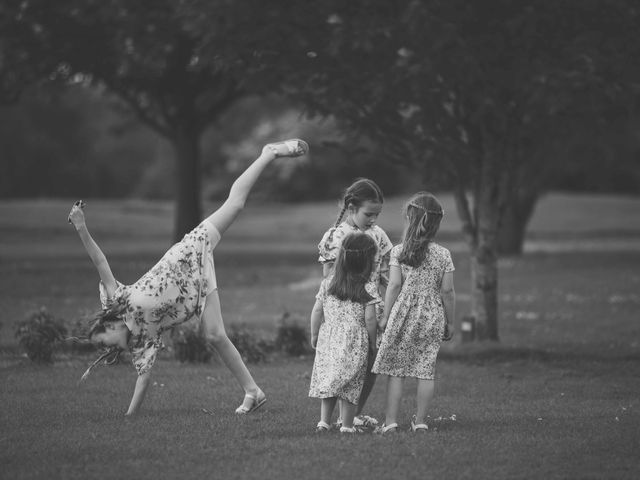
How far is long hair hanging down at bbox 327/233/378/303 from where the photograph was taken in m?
6.69

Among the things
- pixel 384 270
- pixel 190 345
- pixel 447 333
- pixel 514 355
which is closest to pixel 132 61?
pixel 190 345

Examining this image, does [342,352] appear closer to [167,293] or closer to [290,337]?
[167,293]

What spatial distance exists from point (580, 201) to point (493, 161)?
3830 cm

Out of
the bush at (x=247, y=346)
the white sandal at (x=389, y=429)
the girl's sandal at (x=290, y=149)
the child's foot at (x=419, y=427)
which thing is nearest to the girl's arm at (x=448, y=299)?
the child's foot at (x=419, y=427)

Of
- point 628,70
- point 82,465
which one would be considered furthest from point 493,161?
point 82,465

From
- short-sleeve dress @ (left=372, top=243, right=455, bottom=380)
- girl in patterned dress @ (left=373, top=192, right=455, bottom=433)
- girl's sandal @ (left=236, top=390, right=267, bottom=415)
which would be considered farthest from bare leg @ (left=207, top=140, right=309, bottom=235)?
girl's sandal @ (left=236, top=390, right=267, bottom=415)

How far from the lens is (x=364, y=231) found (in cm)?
706

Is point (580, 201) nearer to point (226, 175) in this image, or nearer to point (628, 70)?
point (226, 175)

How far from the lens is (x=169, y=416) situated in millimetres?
7391

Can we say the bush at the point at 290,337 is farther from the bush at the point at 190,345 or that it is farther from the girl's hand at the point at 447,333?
the girl's hand at the point at 447,333

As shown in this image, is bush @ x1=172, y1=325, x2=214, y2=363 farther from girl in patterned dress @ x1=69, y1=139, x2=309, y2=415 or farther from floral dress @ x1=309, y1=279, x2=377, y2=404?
floral dress @ x1=309, y1=279, x2=377, y2=404

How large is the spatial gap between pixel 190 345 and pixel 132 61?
1370 centimetres

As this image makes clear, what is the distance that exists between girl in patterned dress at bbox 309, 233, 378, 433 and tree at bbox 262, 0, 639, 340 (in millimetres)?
3815

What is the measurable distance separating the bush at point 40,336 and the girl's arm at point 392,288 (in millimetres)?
4521
